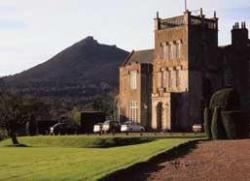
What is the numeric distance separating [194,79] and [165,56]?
4.75 m

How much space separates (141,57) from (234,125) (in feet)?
157

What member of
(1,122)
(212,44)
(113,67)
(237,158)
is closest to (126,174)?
(237,158)

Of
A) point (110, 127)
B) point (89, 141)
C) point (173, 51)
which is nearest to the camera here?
point (89, 141)

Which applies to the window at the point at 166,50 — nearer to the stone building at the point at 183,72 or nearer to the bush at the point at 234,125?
the stone building at the point at 183,72

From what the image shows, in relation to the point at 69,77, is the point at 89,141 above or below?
below

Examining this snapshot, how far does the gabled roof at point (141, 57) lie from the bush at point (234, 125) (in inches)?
1717

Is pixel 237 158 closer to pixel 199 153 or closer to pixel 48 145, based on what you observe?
pixel 199 153

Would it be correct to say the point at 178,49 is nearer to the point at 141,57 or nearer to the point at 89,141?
the point at 141,57

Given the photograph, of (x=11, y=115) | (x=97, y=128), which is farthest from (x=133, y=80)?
(x=11, y=115)

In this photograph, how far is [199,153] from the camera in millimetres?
32062

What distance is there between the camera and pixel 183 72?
262ft

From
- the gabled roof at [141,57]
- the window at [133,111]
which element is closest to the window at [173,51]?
the gabled roof at [141,57]

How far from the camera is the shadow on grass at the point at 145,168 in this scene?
2266 cm

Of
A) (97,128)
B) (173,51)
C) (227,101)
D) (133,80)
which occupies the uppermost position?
(173,51)
